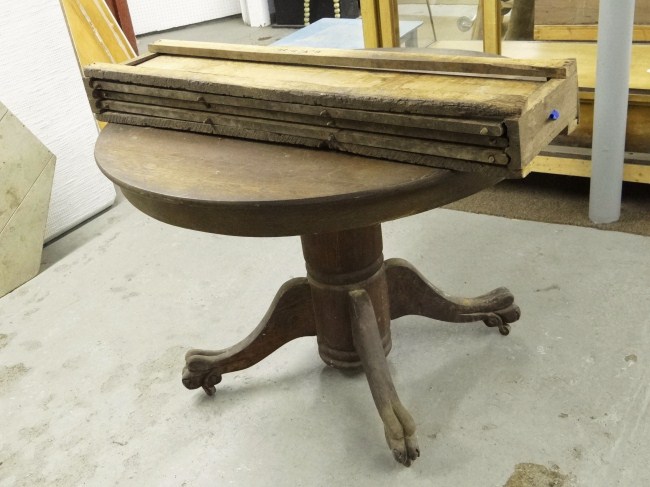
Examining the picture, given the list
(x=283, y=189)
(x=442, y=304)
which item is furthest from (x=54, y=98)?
(x=283, y=189)

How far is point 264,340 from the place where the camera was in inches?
71.4

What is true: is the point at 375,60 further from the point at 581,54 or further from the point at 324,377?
the point at 581,54

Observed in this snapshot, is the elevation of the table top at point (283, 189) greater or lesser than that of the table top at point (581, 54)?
greater

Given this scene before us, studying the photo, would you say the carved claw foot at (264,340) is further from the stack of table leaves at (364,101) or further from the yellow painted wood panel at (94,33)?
the yellow painted wood panel at (94,33)

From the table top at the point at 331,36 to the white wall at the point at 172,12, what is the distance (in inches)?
90.1

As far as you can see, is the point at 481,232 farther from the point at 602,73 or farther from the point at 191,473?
the point at 191,473

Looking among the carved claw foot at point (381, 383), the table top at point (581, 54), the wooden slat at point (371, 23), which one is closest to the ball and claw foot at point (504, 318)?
the carved claw foot at point (381, 383)

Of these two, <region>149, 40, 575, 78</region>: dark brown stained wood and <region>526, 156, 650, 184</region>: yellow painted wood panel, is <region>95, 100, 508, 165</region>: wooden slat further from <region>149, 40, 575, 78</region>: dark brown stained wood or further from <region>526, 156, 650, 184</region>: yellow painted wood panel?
<region>526, 156, 650, 184</region>: yellow painted wood panel

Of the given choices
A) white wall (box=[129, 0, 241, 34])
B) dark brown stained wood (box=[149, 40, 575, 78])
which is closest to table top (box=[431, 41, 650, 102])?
dark brown stained wood (box=[149, 40, 575, 78])

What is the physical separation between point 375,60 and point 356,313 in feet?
1.88

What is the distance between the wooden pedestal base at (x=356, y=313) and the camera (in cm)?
160

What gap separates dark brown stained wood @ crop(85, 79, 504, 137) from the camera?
1.12m

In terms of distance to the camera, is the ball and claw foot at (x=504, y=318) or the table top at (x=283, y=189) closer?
the table top at (x=283, y=189)

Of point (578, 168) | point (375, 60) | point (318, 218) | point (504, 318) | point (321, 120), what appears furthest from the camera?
point (578, 168)
